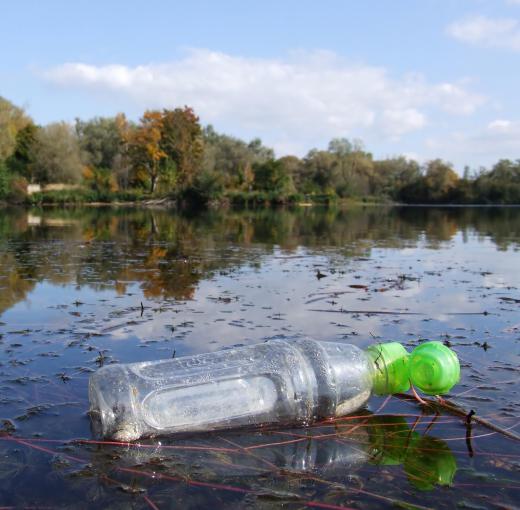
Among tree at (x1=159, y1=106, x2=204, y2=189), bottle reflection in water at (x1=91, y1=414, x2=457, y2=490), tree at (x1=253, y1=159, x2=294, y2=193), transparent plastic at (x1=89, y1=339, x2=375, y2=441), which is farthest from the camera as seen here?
tree at (x1=253, y1=159, x2=294, y2=193)

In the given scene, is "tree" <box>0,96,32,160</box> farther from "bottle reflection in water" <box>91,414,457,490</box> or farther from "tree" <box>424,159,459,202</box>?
"tree" <box>424,159,459,202</box>

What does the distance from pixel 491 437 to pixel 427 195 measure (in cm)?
8860

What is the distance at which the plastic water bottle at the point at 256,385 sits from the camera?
10.6 feet

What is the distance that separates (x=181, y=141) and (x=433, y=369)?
56667 millimetres

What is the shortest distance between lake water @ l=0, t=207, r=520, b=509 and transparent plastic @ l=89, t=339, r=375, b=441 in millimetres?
A: 109

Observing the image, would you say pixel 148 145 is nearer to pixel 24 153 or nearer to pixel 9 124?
pixel 24 153

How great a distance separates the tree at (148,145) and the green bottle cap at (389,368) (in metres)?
56.0

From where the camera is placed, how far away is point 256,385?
11.5 feet

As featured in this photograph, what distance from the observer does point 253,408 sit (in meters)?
3.42

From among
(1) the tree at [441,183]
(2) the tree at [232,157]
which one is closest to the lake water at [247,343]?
(2) the tree at [232,157]

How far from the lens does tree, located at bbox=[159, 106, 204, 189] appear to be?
57.2m

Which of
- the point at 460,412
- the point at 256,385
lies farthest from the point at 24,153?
the point at 460,412

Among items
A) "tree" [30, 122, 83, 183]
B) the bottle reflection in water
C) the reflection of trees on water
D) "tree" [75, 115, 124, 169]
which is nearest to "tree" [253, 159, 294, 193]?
"tree" [75, 115, 124, 169]

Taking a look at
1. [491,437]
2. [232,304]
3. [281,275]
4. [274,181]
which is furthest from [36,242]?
[274,181]
